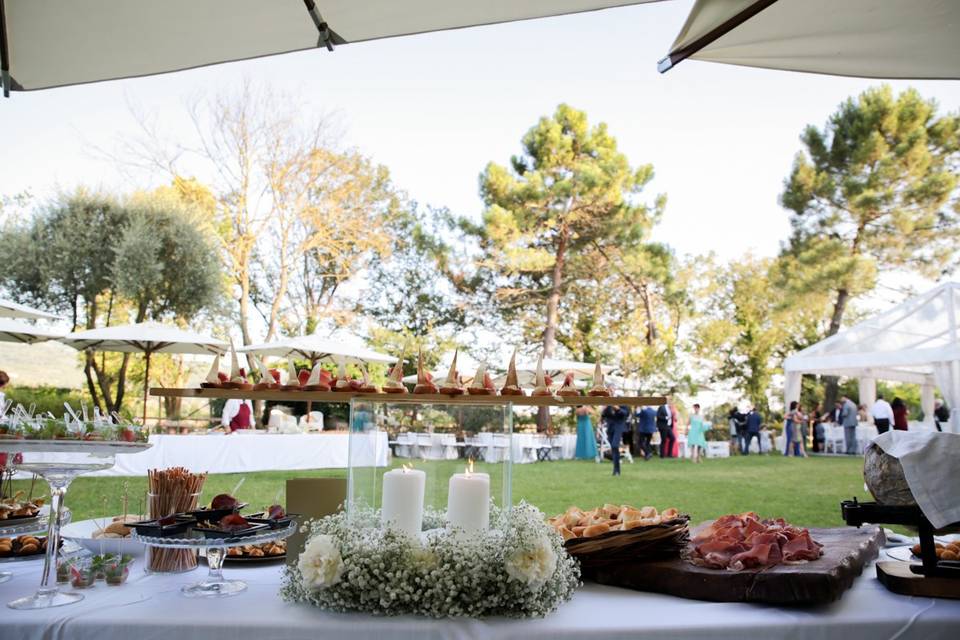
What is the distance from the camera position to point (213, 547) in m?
1.66

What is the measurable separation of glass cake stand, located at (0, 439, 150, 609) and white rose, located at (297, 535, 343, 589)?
549mm

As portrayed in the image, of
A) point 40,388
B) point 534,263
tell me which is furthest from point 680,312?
point 40,388

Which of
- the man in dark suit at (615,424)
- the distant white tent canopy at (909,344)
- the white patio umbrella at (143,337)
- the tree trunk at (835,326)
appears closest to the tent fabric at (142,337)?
the white patio umbrella at (143,337)

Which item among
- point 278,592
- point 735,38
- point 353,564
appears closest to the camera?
point 353,564

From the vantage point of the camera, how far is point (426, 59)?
2862 centimetres

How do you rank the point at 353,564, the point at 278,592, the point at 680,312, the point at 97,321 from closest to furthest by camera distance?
the point at 353,564 → the point at 278,592 → the point at 97,321 → the point at 680,312

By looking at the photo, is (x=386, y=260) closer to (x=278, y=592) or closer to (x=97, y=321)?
(x=97, y=321)

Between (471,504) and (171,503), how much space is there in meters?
0.89

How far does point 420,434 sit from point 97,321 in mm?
21161

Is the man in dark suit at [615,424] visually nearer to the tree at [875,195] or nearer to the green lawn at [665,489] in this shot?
the green lawn at [665,489]

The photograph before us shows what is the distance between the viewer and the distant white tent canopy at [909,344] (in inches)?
512

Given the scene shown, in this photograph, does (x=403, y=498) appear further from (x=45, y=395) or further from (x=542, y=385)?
(x=45, y=395)

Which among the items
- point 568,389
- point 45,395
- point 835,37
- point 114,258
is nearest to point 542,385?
point 568,389

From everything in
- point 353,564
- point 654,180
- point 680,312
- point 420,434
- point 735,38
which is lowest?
point 353,564
